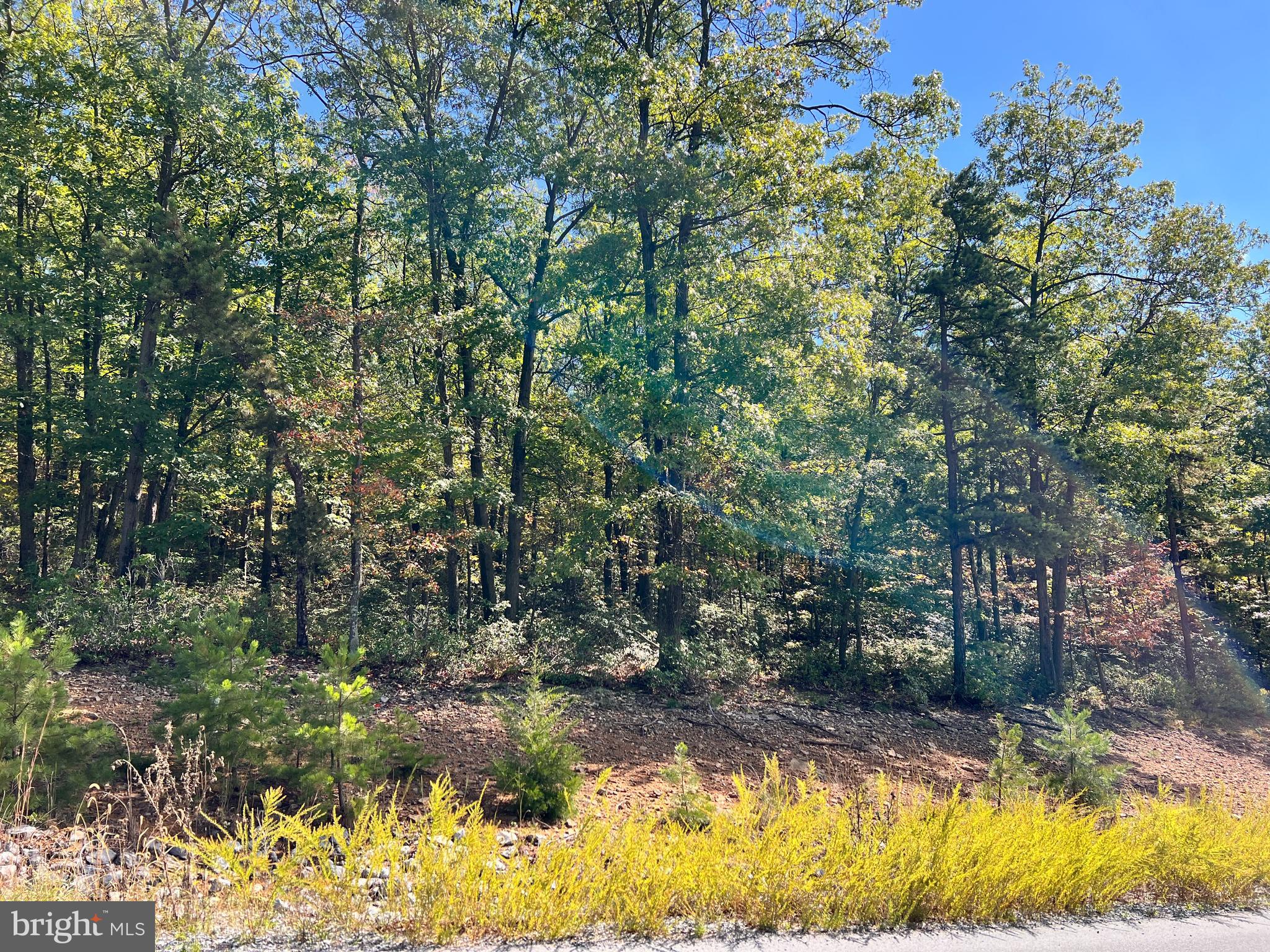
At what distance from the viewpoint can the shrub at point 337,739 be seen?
4.36 m

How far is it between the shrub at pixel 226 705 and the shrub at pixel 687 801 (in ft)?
9.78

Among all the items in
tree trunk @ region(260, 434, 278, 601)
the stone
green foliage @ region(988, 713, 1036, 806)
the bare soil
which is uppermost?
tree trunk @ region(260, 434, 278, 601)

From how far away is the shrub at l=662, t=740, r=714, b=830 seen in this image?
15.9 feet

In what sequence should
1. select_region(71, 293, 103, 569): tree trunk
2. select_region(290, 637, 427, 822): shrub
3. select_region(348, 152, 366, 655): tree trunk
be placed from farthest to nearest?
select_region(71, 293, 103, 569): tree trunk, select_region(348, 152, 366, 655): tree trunk, select_region(290, 637, 427, 822): shrub

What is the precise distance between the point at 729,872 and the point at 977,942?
4.11 feet

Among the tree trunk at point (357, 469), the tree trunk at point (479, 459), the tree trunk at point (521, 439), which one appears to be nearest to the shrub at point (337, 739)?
the tree trunk at point (357, 469)

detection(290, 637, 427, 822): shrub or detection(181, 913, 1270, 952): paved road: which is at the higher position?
detection(290, 637, 427, 822): shrub

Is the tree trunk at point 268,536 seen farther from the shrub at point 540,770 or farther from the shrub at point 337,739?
the shrub at point 540,770

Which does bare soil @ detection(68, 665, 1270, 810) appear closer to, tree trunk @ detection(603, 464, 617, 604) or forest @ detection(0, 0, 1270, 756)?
forest @ detection(0, 0, 1270, 756)

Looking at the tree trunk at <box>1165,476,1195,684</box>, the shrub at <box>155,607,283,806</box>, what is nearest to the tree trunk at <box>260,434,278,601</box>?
the shrub at <box>155,607,283,806</box>

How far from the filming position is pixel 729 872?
3492 millimetres

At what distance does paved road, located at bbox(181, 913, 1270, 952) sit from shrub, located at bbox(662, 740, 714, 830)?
1555 mm

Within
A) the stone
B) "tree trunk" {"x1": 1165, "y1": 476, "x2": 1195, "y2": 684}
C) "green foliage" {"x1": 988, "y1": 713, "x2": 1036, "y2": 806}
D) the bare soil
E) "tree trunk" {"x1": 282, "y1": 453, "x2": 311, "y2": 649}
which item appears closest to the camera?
the stone

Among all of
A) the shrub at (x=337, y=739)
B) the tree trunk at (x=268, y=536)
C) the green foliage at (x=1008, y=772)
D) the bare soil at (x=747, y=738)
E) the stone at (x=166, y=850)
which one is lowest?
the bare soil at (x=747, y=738)
